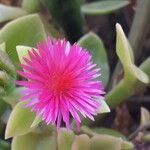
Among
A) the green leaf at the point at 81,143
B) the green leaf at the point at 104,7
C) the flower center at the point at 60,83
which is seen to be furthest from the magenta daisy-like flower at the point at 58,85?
the green leaf at the point at 104,7

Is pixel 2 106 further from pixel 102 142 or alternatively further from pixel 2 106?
pixel 102 142

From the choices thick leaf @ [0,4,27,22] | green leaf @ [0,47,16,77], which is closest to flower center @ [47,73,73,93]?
green leaf @ [0,47,16,77]

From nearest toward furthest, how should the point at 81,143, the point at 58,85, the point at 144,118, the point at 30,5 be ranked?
the point at 58,85
the point at 81,143
the point at 144,118
the point at 30,5

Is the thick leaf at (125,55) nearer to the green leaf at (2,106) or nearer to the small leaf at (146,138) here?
the small leaf at (146,138)

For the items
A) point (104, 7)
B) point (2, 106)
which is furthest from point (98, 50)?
point (2, 106)

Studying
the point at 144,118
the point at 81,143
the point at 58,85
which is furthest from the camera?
the point at 144,118

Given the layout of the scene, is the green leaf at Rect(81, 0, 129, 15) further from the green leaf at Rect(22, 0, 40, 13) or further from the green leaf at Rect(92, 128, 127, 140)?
the green leaf at Rect(92, 128, 127, 140)

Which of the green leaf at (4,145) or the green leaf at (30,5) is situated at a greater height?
the green leaf at (30,5)
